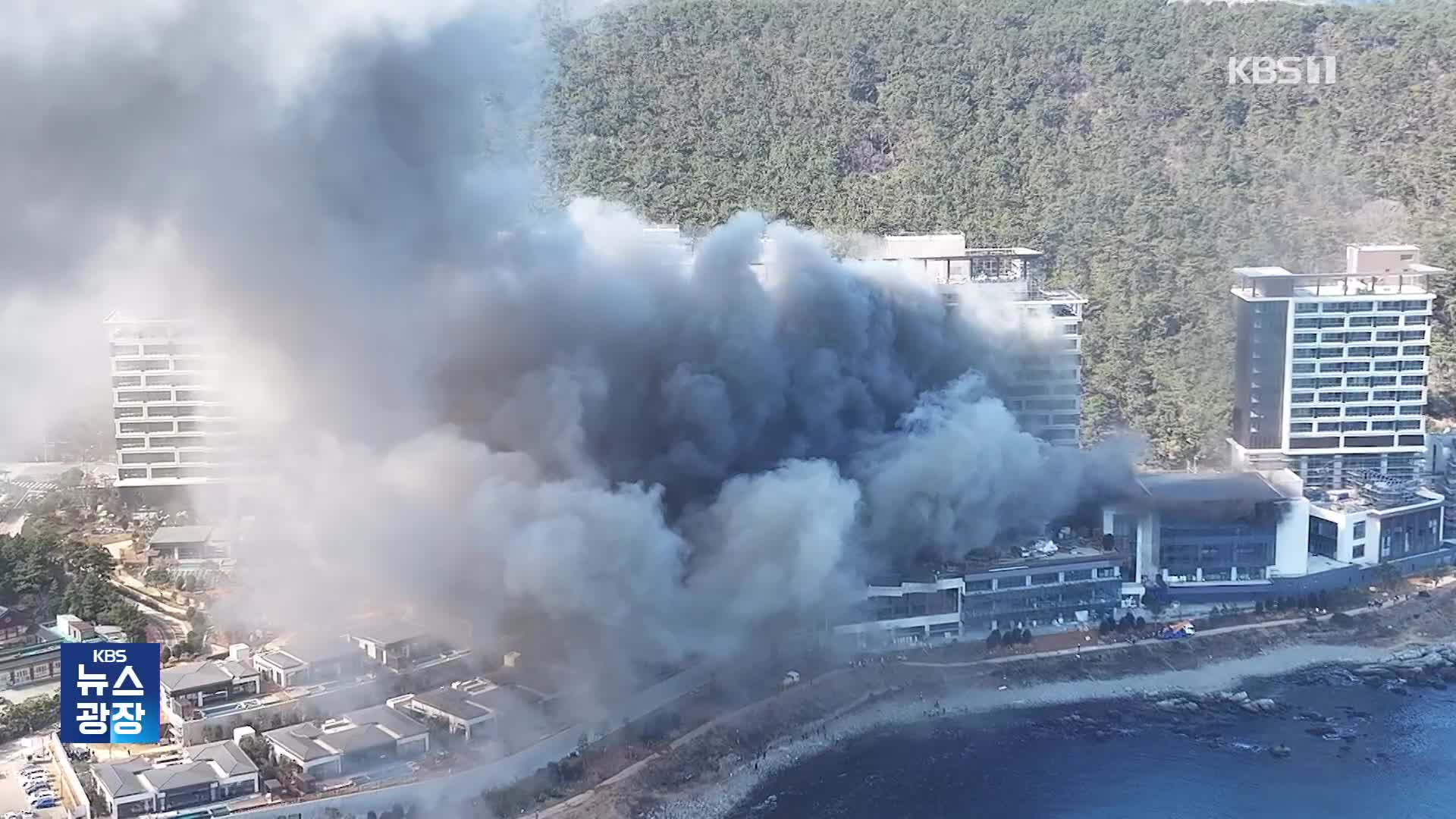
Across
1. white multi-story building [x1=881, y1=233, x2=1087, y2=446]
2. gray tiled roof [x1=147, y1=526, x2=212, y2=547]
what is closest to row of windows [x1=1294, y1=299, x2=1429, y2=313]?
white multi-story building [x1=881, y1=233, x2=1087, y2=446]

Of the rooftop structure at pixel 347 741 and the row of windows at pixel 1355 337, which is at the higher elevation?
the row of windows at pixel 1355 337

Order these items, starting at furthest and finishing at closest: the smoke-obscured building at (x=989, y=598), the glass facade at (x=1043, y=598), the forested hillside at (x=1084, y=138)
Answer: the forested hillside at (x=1084, y=138) < the glass facade at (x=1043, y=598) < the smoke-obscured building at (x=989, y=598)

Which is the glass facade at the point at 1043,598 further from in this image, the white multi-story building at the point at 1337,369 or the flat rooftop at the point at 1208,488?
the white multi-story building at the point at 1337,369

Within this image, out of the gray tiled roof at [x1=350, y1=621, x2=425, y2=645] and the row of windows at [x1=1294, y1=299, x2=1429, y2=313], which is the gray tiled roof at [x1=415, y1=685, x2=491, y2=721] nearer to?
the gray tiled roof at [x1=350, y1=621, x2=425, y2=645]

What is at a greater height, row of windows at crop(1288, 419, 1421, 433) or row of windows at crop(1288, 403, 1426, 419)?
row of windows at crop(1288, 403, 1426, 419)

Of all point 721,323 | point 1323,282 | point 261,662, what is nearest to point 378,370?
point 261,662

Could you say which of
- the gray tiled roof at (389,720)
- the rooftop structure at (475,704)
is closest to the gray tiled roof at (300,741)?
the gray tiled roof at (389,720)

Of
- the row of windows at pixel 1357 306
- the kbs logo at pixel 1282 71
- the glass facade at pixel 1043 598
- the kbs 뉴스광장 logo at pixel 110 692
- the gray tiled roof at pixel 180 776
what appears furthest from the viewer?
the kbs logo at pixel 1282 71

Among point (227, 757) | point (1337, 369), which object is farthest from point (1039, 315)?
point (227, 757)
